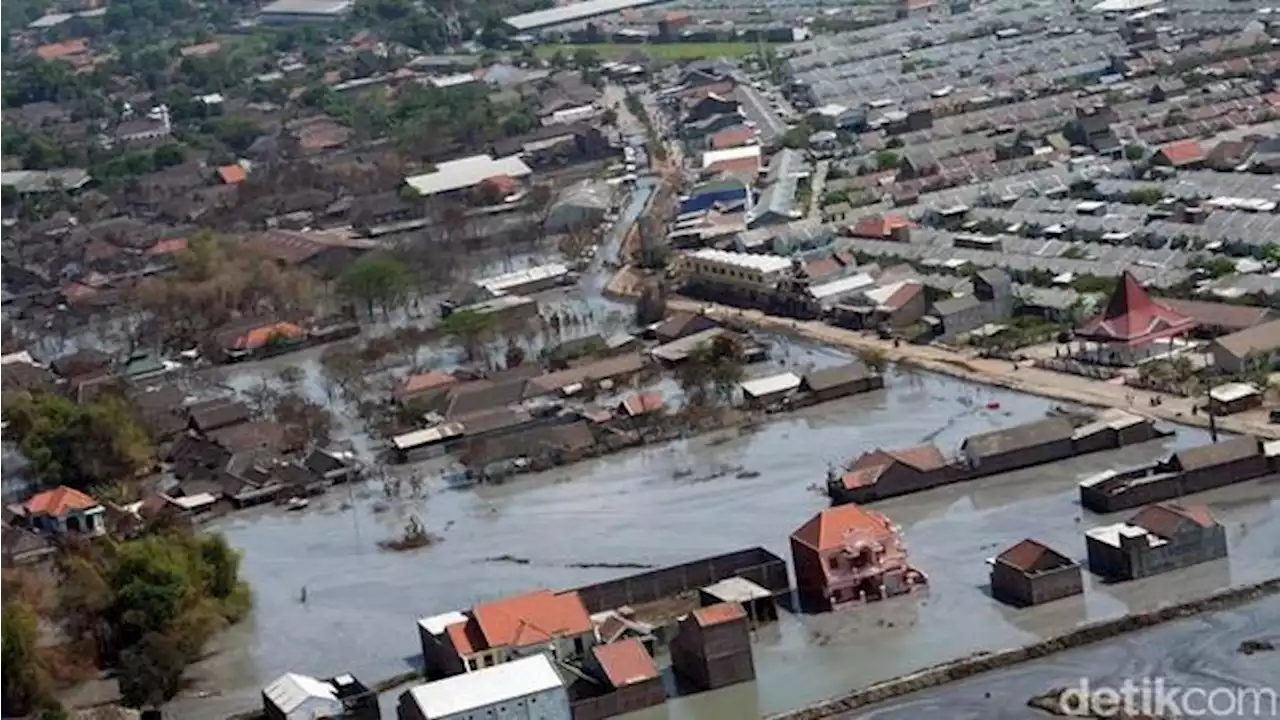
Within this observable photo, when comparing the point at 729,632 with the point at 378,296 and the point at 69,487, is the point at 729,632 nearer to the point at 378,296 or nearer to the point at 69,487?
the point at 69,487

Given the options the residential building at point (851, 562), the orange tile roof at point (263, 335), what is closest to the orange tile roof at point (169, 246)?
→ the orange tile roof at point (263, 335)

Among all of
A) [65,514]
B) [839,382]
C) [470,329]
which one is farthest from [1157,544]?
[470,329]

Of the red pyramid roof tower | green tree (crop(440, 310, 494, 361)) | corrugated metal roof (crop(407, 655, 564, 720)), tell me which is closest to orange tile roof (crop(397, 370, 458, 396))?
green tree (crop(440, 310, 494, 361))

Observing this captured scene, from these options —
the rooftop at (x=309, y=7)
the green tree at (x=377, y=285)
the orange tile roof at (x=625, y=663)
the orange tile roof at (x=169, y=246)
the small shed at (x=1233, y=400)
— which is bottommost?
the rooftop at (x=309, y=7)

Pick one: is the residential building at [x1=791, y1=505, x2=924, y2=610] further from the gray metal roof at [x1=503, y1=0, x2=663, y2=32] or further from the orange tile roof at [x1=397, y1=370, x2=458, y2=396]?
the gray metal roof at [x1=503, y1=0, x2=663, y2=32]

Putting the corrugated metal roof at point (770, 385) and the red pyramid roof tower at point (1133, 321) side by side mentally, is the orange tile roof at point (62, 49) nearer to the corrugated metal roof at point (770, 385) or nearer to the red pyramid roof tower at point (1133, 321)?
the corrugated metal roof at point (770, 385)

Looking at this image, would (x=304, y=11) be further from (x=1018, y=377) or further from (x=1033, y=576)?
(x=1033, y=576)

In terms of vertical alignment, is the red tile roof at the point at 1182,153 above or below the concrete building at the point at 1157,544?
below
